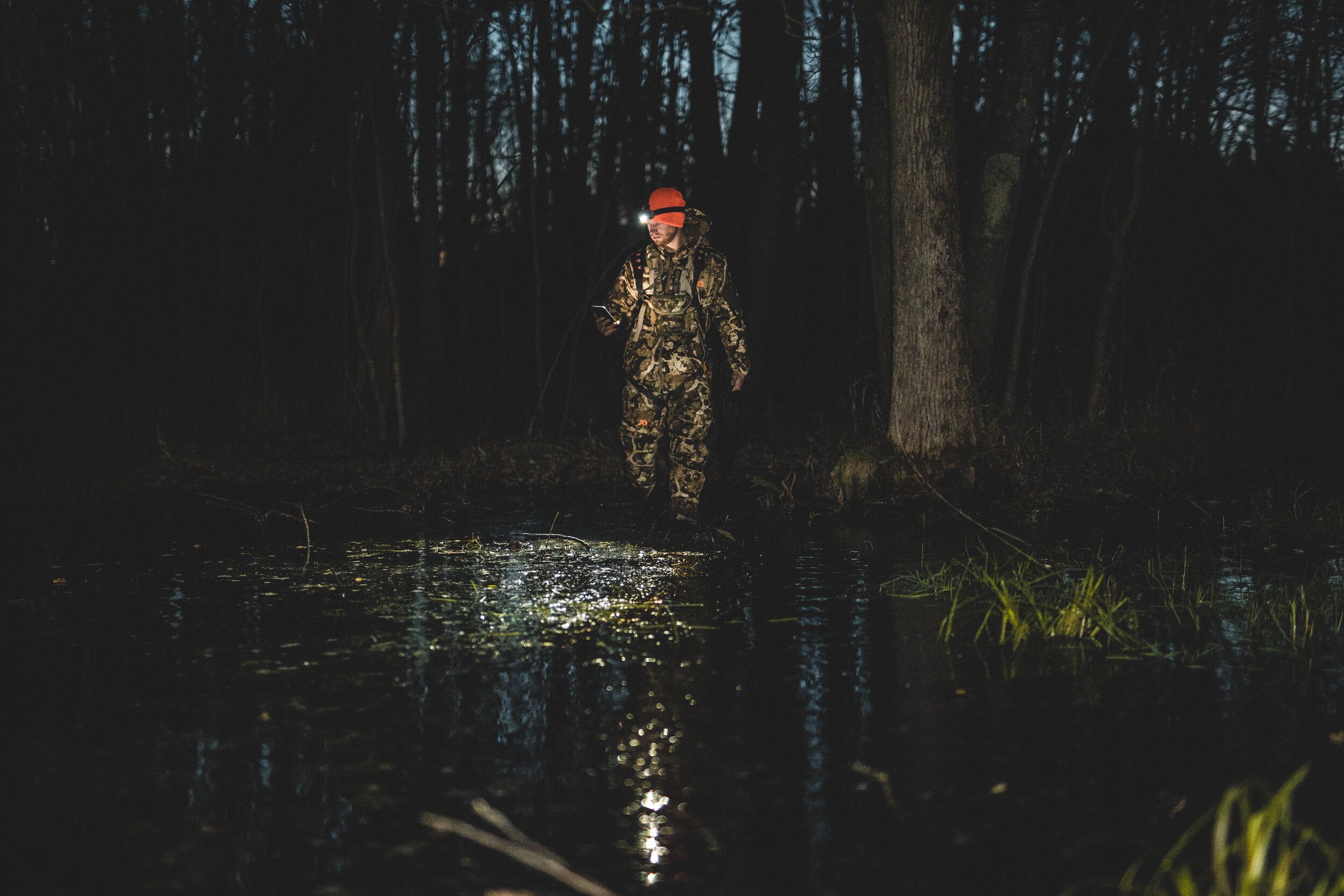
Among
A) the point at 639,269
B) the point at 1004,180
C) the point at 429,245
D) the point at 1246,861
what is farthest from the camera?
the point at 429,245

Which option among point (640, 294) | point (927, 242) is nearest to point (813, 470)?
point (927, 242)

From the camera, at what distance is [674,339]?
7.84 meters

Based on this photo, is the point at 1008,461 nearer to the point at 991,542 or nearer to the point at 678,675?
the point at 991,542

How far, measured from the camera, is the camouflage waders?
7.84m

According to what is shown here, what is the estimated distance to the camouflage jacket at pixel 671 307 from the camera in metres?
7.84

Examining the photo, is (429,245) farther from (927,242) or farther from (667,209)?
(667,209)

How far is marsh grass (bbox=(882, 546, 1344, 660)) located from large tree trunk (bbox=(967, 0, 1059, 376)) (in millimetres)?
5517

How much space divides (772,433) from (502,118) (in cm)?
1151

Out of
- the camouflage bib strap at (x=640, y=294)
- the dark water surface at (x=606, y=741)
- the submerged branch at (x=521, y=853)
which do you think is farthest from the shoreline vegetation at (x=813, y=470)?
the submerged branch at (x=521, y=853)

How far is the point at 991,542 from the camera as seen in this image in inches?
289

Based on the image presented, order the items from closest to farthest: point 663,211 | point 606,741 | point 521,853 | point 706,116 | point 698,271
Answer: point 521,853 < point 606,741 < point 663,211 < point 698,271 < point 706,116

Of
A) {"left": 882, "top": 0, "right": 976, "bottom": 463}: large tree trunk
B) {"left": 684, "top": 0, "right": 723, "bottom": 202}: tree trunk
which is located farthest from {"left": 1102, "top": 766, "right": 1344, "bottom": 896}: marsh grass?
{"left": 684, "top": 0, "right": 723, "bottom": 202}: tree trunk

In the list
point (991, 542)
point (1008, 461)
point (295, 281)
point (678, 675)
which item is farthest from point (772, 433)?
point (295, 281)

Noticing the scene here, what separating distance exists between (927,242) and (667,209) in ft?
8.98
